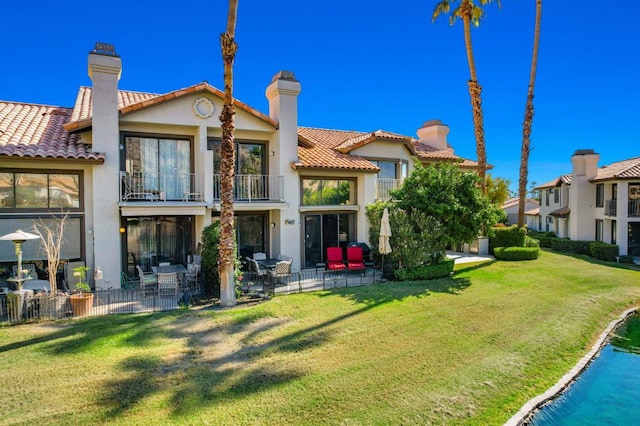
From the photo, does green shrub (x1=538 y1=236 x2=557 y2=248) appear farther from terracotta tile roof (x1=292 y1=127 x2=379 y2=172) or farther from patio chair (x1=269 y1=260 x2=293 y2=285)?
patio chair (x1=269 y1=260 x2=293 y2=285)

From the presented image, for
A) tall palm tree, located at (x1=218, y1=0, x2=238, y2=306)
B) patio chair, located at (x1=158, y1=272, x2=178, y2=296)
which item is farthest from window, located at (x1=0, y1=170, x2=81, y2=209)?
tall palm tree, located at (x1=218, y1=0, x2=238, y2=306)

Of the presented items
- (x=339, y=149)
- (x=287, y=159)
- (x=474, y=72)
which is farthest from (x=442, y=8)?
(x=287, y=159)

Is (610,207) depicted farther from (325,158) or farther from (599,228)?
(325,158)

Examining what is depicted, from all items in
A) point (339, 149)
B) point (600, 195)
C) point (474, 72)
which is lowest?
point (600, 195)

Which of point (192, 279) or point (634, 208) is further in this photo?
point (634, 208)

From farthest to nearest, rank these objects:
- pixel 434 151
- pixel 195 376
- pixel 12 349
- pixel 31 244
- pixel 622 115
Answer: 1. pixel 622 115
2. pixel 434 151
3. pixel 31 244
4. pixel 12 349
5. pixel 195 376

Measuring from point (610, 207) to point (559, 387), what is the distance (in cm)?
2977

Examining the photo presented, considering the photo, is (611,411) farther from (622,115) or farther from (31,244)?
(622,115)

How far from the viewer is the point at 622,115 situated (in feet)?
180

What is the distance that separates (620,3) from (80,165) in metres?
36.2

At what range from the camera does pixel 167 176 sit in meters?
18.9

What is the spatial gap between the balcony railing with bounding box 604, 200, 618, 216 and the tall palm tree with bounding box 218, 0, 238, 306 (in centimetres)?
3222

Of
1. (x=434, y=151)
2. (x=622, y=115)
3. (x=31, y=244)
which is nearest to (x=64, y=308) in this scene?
(x=31, y=244)

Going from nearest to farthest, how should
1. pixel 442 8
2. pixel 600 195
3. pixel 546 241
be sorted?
pixel 442 8 < pixel 600 195 < pixel 546 241
